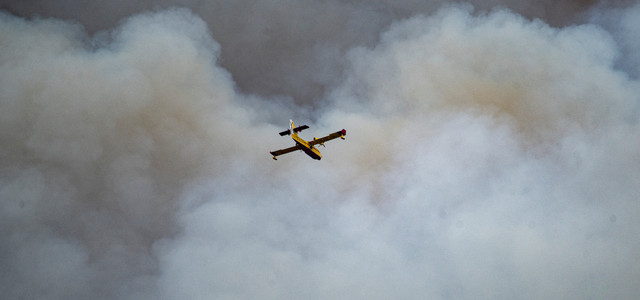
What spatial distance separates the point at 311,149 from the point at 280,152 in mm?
5572

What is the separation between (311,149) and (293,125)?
5.26 m

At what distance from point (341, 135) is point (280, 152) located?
1200 centimetres

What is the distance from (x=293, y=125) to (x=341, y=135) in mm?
8717

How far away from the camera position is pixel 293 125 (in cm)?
11275

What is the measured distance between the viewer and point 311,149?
374 ft

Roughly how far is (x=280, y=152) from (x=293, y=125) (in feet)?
18.8

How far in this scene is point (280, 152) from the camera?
115 meters

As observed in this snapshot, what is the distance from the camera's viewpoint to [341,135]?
110 meters

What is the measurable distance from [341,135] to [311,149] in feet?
22.3
